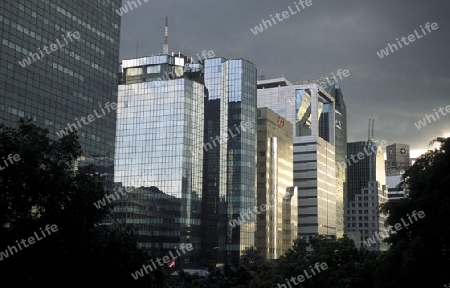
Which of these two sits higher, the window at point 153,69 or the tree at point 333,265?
the window at point 153,69

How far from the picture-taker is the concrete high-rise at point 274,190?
558 feet

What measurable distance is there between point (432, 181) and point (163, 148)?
4958 inches

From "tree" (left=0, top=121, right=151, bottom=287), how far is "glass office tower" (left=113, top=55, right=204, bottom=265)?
125 m

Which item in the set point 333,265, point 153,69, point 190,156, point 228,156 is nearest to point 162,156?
point 190,156

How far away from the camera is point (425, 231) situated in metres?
40.4

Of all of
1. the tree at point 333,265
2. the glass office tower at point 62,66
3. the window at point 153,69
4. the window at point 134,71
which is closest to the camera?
the tree at point 333,265

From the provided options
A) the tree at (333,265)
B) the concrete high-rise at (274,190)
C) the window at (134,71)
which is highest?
the window at (134,71)

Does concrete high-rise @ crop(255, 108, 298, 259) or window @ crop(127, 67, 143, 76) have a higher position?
window @ crop(127, 67, 143, 76)

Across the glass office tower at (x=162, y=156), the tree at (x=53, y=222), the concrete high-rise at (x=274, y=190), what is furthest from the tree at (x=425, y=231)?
the concrete high-rise at (x=274, y=190)

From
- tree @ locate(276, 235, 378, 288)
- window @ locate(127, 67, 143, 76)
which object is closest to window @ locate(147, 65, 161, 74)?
window @ locate(127, 67, 143, 76)

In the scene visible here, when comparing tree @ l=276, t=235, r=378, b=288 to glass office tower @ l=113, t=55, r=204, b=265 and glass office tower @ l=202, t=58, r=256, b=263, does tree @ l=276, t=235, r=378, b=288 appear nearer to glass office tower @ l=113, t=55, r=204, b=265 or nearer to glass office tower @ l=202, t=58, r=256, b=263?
glass office tower @ l=202, t=58, r=256, b=263

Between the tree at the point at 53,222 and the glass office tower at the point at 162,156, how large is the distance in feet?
409

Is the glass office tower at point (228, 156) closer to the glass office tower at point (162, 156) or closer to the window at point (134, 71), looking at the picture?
the glass office tower at point (162, 156)

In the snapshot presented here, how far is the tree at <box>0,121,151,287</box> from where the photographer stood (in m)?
29.9
